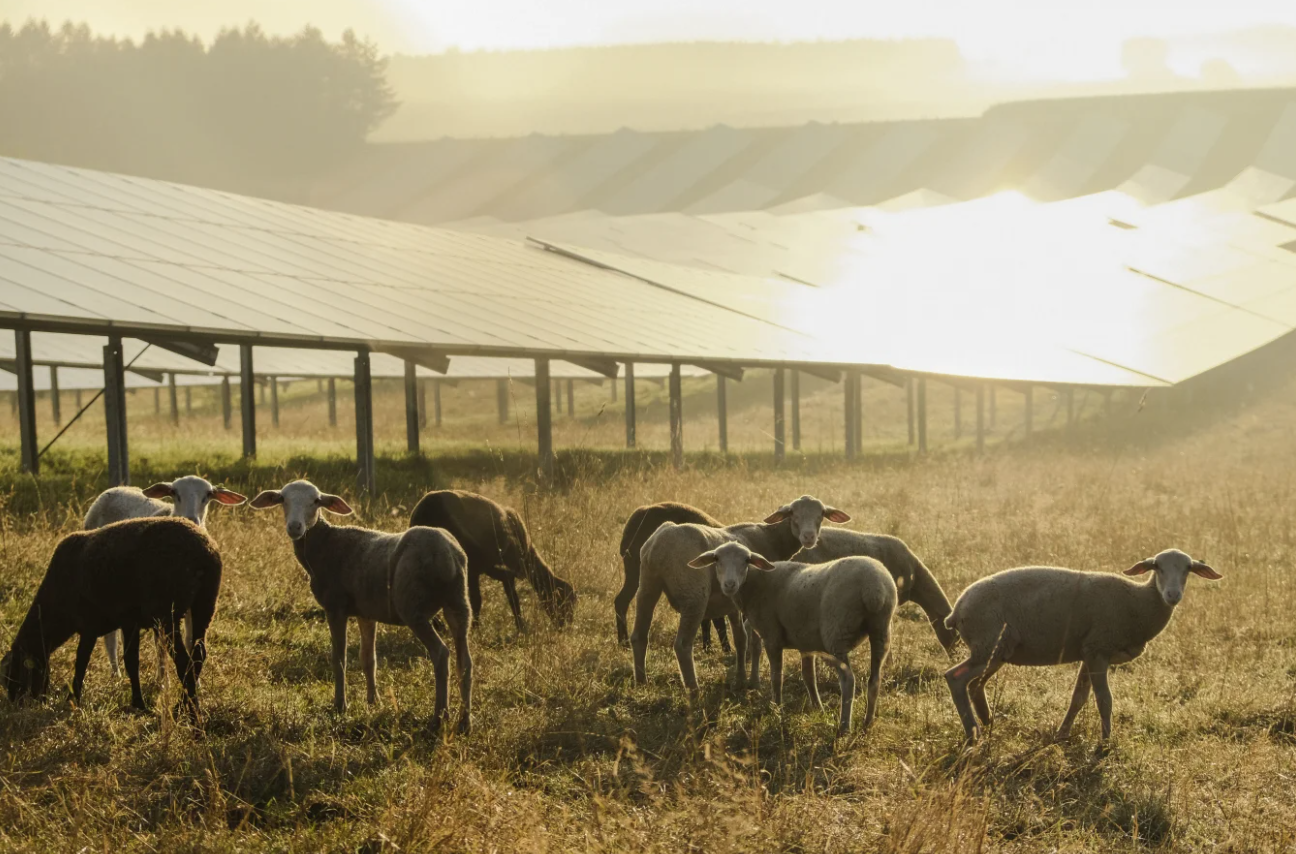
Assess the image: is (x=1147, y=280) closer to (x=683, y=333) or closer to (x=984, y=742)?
(x=683, y=333)

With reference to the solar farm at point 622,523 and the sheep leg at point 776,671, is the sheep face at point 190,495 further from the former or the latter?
the sheep leg at point 776,671

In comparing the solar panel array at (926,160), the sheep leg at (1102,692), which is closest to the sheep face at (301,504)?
the sheep leg at (1102,692)

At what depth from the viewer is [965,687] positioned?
785cm

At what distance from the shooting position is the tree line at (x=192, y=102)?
8681cm

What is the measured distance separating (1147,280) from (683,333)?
2658 centimetres

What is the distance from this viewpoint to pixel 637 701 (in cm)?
869

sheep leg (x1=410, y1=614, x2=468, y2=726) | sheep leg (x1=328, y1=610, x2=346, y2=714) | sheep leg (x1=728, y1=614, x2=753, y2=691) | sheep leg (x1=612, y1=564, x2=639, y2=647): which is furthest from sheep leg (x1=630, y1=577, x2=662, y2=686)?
sheep leg (x1=328, y1=610, x2=346, y2=714)

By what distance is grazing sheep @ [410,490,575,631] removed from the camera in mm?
11023

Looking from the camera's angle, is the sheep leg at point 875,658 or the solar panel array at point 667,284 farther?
the solar panel array at point 667,284

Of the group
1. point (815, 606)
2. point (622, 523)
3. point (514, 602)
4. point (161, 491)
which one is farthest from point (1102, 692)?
point (622, 523)

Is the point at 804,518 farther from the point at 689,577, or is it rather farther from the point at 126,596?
the point at 126,596

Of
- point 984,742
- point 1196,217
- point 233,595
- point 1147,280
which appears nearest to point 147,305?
point 233,595

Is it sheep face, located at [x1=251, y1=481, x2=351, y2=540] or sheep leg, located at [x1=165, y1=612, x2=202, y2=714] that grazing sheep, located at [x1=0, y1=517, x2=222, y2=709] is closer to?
sheep leg, located at [x1=165, y1=612, x2=202, y2=714]

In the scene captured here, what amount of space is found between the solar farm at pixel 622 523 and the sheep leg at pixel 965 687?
4cm
